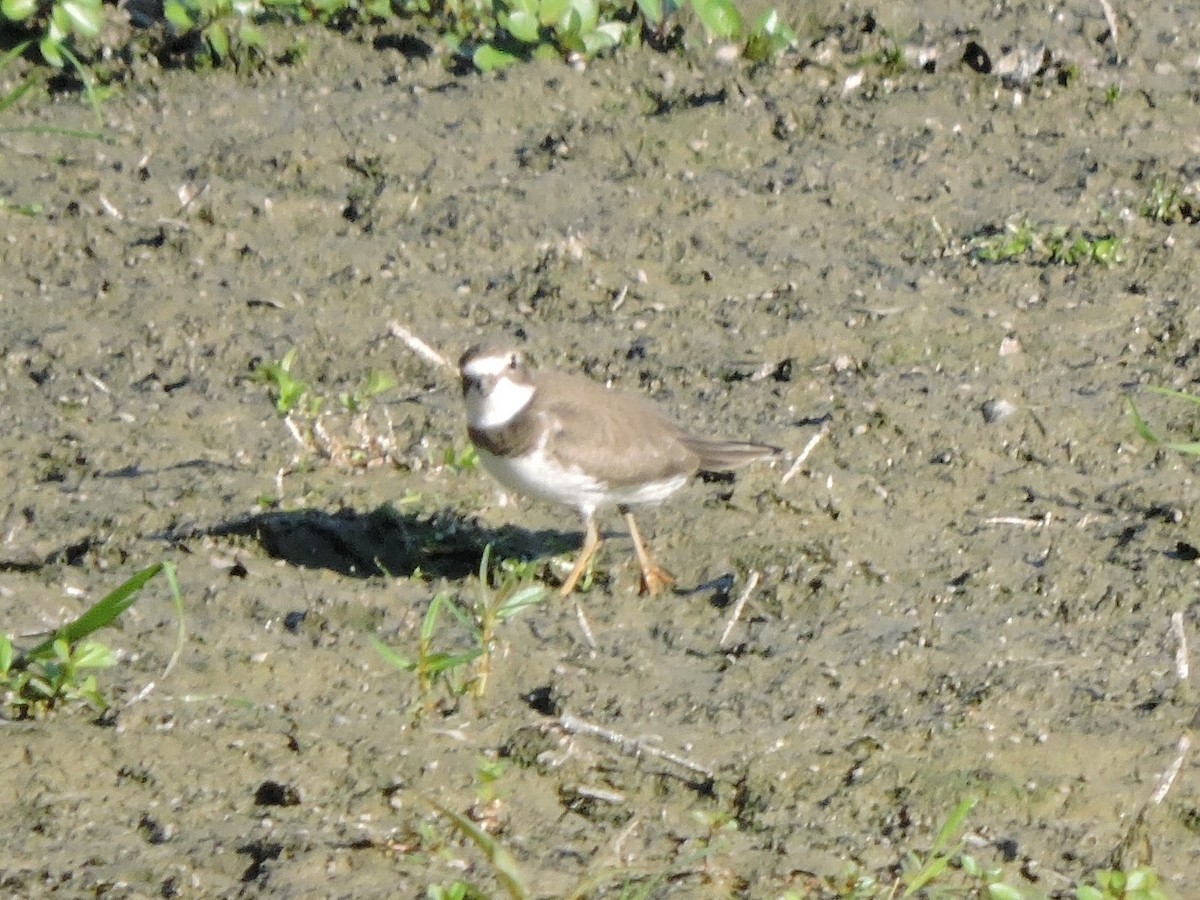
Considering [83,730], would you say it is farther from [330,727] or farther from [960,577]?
[960,577]

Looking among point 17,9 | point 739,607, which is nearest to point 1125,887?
point 739,607

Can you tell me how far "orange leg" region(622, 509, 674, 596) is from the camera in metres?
5.76

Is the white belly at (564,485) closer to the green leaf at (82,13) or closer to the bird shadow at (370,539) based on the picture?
the bird shadow at (370,539)

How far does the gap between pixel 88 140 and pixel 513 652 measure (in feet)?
14.7

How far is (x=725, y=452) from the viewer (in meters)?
5.98

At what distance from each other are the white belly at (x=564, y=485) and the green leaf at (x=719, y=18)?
3.86 m

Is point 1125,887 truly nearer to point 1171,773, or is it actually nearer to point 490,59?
point 1171,773

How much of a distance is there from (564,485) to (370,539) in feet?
2.20

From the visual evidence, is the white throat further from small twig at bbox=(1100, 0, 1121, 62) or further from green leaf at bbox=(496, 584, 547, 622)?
small twig at bbox=(1100, 0, 1121, 62)

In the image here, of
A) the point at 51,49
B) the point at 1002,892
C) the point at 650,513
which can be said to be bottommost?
the point at 650,513

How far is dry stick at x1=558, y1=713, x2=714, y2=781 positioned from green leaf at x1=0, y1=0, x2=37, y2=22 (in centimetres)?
579

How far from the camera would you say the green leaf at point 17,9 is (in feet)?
29.1

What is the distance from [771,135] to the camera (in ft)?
28.2

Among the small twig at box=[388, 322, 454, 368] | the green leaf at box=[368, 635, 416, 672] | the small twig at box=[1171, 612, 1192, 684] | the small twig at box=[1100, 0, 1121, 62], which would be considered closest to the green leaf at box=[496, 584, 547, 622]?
the green leaf at box=[368, 635, 416, 672]
